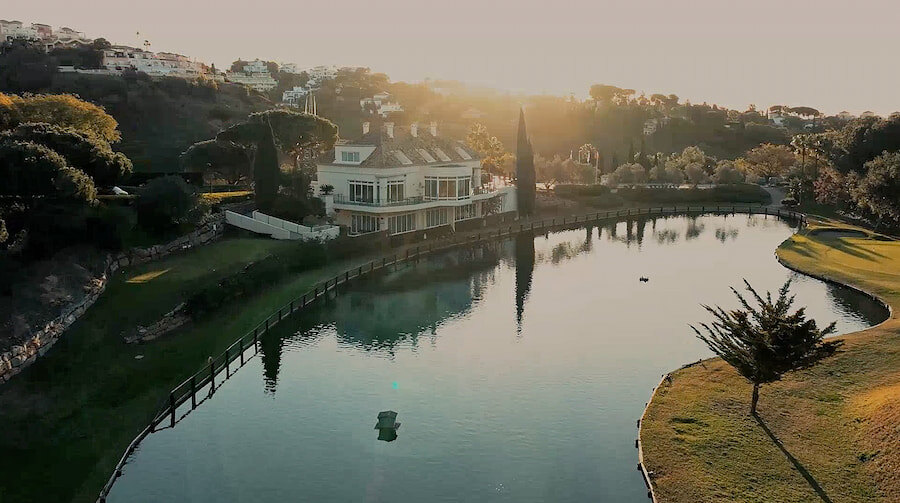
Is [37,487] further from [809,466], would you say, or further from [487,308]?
[487,308]

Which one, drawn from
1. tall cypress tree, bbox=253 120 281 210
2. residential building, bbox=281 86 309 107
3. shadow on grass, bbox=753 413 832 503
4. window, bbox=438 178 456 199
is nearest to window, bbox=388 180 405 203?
window, bbox=438 178 456 199

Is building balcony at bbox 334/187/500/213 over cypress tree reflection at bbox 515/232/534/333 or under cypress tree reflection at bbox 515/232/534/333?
over

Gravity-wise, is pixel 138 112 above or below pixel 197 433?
above

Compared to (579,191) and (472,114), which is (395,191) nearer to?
(579,191)

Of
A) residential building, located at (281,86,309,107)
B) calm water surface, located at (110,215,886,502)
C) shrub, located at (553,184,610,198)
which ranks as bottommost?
calm water surface, located at (110,215,886,502)

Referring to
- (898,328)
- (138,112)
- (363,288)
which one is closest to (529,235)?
(363,288)

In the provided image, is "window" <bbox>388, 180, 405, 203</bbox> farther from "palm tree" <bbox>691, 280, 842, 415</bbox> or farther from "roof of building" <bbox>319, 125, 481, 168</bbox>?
"palm tree" <bbox>691, 280, 842, 415</bbox>
